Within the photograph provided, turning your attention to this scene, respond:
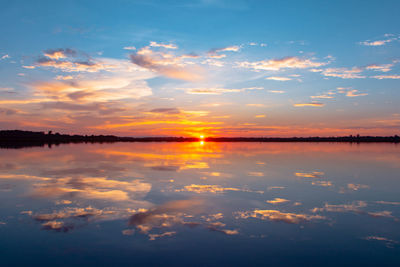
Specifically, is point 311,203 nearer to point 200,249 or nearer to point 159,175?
point 200,249

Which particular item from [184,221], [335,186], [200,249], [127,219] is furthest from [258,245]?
[335,186]

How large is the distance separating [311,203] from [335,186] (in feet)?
15.9

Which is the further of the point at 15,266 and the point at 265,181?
the point at 265,181

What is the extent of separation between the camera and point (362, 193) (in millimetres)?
14875

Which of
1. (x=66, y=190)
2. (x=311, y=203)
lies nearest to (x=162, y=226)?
(x=311, y=203)

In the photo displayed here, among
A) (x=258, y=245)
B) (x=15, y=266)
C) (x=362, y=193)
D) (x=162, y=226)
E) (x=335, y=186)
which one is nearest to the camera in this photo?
(x=15, y=266)

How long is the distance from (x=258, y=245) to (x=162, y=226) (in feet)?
10.5

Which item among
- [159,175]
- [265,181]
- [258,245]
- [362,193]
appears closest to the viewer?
[258,245]

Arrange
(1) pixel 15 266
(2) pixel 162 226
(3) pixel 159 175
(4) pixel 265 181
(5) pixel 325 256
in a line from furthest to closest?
(3) pixel 159 175 < (4) pixel 265 181 < (2) pixel 162 226 < (5) pixel 325 256 < (1) pixel 15 266

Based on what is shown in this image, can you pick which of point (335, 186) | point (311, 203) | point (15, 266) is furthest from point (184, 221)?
point (335, 186)

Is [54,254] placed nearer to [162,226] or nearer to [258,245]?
[162,226]

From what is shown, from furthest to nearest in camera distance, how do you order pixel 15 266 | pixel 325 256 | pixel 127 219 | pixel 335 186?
pixel 335 186 < pixel 127 219 < pixel 325 256 < pixel 15 266

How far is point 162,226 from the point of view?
31.5 feet

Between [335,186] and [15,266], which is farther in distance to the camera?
[335,186]
